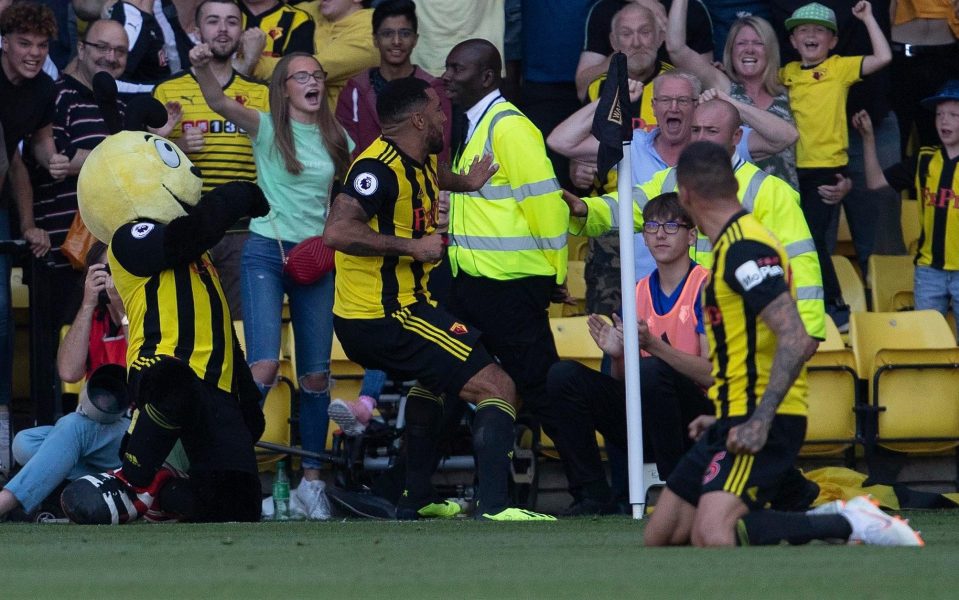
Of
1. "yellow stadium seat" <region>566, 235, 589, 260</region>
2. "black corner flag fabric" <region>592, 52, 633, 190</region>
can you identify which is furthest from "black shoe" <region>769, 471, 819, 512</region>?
"yellow stadium seat" <region>566, 235, 589, 260</region>

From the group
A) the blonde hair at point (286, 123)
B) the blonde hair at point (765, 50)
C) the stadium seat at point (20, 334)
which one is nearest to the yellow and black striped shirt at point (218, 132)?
the blonde hair at point (286, 123)

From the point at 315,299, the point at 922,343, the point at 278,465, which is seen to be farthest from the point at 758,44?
the point at 278,465

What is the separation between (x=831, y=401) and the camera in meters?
9.30

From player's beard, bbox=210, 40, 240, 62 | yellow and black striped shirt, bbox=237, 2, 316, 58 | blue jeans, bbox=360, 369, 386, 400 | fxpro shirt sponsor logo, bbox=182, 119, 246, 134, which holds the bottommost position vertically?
blue jeans, bbox=360, 369, 386, 400

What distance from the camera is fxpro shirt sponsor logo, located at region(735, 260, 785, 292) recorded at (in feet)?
19.2

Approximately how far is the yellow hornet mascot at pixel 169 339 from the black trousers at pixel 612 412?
1.58 metres

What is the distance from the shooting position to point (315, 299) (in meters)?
9.09

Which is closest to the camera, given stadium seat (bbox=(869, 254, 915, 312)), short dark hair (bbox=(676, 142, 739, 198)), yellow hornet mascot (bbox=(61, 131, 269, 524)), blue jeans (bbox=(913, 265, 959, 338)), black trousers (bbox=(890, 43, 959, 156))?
short dark hair (bbox=(676, 142, 739, 198))

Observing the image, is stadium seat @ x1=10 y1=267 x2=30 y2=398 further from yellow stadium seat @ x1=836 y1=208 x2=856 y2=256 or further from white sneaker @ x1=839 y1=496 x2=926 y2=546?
white sneaker @ x1=839 y1=496 x2=926 y2=546

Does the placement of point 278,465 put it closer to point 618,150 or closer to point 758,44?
point 618,150

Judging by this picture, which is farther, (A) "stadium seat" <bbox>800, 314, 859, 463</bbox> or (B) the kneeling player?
(A) "stadium seat" <bbox>800, 314, 859, 463</bbox>

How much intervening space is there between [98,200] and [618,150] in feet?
8.22

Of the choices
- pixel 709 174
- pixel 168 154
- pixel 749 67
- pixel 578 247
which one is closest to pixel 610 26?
pixel 749 67

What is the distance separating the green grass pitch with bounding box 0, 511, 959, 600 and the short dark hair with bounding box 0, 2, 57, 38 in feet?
12.0
